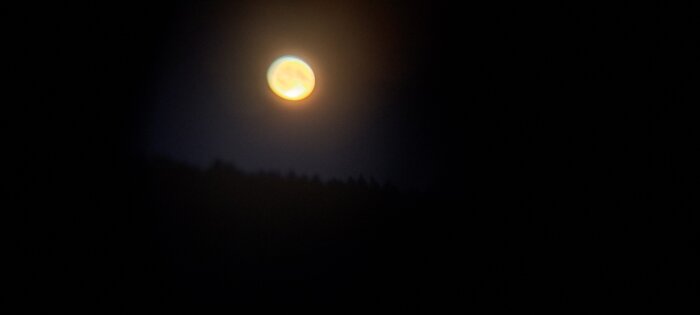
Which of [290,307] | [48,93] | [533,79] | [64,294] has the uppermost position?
[533,79]

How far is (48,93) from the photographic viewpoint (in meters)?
3.23

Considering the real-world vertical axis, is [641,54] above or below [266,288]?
above

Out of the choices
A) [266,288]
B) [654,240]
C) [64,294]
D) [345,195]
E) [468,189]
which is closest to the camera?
[64,294]

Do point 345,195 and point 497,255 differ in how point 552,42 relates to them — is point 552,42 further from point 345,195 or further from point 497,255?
point 345,195

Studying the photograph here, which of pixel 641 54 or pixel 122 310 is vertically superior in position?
pixel 641 54

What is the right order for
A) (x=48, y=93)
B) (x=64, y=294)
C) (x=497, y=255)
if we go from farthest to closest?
(x=497, y=255) < (x=48, y=93) < (x=64, y=294)

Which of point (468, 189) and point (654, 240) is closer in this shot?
point (654, 240)

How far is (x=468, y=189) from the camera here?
577 centimetres

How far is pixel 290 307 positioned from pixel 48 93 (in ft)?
6.73

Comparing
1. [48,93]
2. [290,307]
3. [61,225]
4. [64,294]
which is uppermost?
[48,93]

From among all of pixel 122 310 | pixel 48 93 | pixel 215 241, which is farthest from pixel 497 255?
pixel 48 93

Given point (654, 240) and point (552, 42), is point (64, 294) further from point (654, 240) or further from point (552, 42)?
point (552, 42)

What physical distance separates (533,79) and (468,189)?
2.29 m

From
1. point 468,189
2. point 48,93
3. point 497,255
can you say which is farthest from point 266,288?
point 468,189
